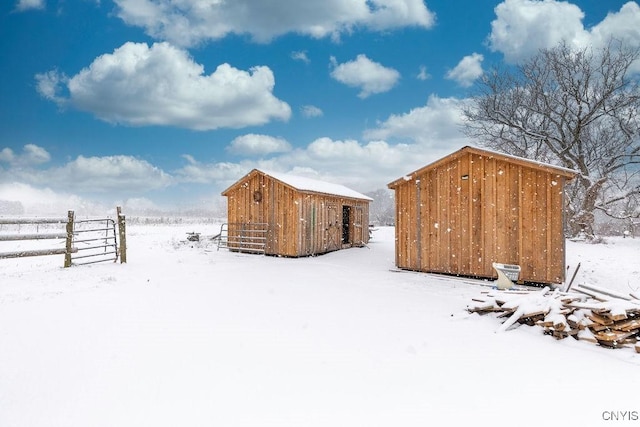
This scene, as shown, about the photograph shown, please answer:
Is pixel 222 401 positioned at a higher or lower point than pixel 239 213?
lower

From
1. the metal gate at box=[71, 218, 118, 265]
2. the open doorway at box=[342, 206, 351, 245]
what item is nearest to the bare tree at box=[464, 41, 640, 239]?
the open doorway at box=[342, 206, 351, 245]

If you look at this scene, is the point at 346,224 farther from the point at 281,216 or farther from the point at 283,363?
the point at 283,363

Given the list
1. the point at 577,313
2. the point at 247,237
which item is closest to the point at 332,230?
the point at 247,237

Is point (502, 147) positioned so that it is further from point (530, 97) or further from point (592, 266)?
point (592, 266)

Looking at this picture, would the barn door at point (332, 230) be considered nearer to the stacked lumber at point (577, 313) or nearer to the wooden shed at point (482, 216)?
the wooden shed at point (482, 216)

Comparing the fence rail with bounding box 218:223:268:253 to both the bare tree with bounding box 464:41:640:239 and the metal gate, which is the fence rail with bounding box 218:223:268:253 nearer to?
the metal gate

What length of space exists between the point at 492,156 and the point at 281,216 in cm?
894

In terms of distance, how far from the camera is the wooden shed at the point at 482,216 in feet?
31.0

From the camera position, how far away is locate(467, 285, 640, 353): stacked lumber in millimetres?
4922

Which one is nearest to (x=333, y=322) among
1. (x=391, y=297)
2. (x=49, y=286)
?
→ (x=391, y=297)

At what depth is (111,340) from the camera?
15.9 feet

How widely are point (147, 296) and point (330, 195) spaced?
10.9m

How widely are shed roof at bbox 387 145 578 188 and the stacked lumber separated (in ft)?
13.2

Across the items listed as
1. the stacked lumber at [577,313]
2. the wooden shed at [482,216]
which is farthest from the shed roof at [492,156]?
the stacked lumber at [577,313]
